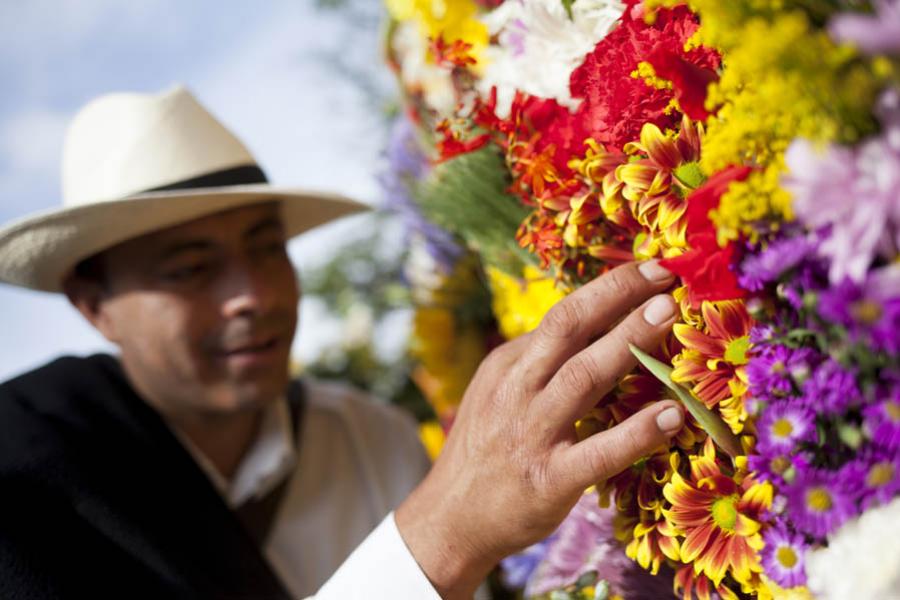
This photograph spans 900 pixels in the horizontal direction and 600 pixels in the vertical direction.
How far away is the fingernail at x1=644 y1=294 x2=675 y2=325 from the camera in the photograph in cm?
52

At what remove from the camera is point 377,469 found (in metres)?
1.45

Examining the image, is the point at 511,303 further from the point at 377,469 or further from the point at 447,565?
the point at 377,469

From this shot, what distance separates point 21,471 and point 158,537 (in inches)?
7.3

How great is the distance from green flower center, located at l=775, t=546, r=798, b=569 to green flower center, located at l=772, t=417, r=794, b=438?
0.07 m

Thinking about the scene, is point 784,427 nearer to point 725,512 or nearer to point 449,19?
point 725,512

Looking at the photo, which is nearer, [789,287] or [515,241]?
[789,287]

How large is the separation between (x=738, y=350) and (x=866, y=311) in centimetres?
11

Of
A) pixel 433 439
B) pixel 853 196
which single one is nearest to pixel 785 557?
pixel 853 196

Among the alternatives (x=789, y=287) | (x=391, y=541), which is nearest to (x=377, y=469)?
(x=391, y=541)

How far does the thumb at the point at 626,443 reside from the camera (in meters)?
0.51

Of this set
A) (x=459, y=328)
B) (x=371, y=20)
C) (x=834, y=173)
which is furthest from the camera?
(x=371, y=20)

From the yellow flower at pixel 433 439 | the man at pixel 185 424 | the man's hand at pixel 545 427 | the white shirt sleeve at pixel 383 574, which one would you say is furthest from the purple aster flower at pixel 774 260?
the yellow flower at pixel 433 439

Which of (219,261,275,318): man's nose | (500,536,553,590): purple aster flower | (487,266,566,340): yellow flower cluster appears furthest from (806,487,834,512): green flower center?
(219,261,275,318): man's nose

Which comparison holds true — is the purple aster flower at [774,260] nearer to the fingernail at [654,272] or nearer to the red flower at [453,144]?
the fingernail at [654,272]
